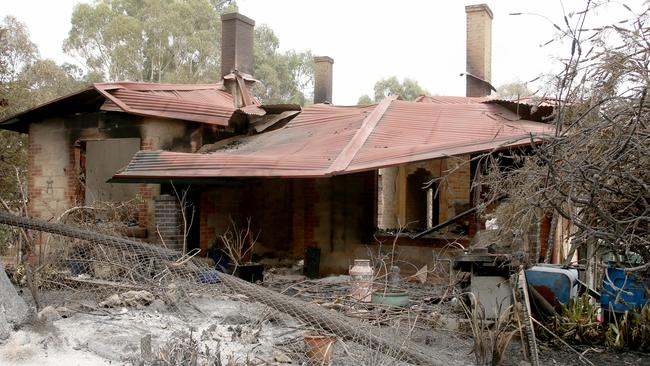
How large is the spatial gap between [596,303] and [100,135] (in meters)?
9.09

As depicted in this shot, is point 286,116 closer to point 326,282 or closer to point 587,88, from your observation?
point 326,282

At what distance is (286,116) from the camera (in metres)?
12.8

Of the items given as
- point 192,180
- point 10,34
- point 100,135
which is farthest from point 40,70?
point 192,180

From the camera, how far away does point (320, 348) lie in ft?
17.8

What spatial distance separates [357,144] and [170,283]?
360 cm

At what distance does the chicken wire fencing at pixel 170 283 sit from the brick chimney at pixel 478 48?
994 cm

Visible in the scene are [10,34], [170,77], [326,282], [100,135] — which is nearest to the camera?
[326,282]

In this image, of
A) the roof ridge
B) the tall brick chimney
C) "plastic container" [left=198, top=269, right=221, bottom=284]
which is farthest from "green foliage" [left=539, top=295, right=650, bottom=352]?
the tall brick chimney

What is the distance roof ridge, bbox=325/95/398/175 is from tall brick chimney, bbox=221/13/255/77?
4338 mm

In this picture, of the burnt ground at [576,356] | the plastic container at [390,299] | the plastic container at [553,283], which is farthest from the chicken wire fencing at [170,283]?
the plastic container at [553,283]

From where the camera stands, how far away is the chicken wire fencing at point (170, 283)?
5375 mm

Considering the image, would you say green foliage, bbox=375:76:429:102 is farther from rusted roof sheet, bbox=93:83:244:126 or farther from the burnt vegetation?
the burnt vegetation

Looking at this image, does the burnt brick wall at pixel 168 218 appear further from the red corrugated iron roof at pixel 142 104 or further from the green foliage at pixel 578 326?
the green foliage at pixel 578 326

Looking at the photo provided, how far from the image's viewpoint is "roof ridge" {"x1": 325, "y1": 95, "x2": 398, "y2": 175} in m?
8.33
